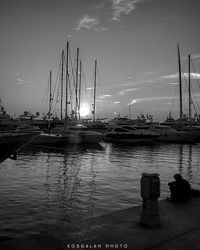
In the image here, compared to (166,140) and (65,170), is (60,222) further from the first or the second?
(166,140)

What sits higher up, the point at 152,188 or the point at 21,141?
the point at 21,141

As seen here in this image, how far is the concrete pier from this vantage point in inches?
218

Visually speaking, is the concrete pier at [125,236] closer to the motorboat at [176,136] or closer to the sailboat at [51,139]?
the sailboat at [51,139]

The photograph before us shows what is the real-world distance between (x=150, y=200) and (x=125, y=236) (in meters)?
1.06

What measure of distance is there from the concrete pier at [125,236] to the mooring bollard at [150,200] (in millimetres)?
→ 143

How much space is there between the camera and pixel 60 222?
8703mm

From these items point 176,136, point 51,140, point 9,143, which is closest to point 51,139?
point 51,140

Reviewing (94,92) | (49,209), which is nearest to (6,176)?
(49,209)

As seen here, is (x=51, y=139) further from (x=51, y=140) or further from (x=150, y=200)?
(x=150, y=200)

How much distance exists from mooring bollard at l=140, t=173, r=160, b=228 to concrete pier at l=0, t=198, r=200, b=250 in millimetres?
143

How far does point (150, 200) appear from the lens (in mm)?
6590

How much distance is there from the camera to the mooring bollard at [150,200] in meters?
6.50

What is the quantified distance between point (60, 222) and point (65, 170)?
10.5m

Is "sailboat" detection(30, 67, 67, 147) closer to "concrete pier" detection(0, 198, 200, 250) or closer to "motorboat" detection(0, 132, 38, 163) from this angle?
"motorboat" detection(0, 132, 38, 163)
